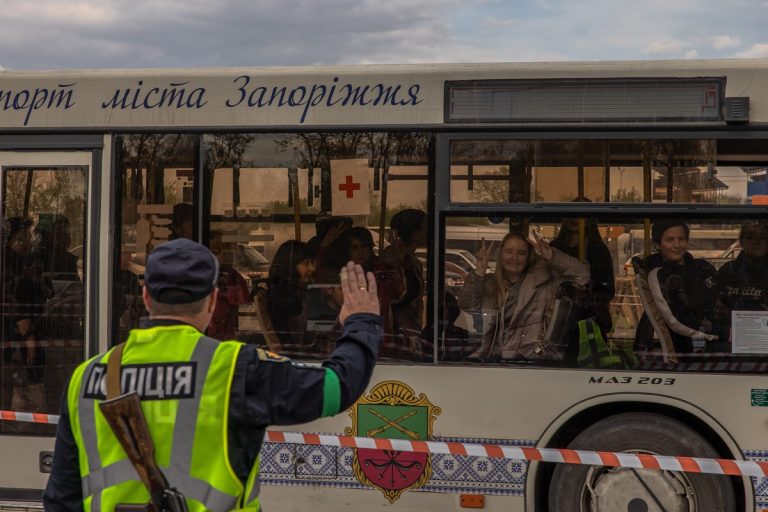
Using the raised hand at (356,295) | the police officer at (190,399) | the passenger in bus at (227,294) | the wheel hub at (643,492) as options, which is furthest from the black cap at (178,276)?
the wheel hub at (643,492)

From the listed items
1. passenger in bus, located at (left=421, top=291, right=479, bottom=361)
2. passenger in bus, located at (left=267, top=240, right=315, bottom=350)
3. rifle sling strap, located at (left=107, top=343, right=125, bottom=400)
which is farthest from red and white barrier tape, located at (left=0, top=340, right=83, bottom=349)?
rifle sling strap, located at (left=107, top=343, right=125, bottom=400)

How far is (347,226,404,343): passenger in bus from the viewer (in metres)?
5.52

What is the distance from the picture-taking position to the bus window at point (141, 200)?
574 cm

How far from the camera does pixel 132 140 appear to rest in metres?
5.81

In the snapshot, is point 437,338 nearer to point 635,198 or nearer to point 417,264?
point 417,264

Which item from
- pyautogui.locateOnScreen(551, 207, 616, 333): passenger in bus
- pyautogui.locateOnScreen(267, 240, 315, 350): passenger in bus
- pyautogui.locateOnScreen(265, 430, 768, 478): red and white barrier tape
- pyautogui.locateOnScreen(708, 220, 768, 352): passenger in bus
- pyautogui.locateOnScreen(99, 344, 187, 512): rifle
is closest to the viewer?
pyautogui.locateOnScreen(99, 344, 187, 512): rifle

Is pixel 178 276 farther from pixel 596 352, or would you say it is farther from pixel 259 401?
pixel 596 352

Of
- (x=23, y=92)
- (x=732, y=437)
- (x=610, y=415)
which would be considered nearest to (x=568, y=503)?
(x=610, y=415)

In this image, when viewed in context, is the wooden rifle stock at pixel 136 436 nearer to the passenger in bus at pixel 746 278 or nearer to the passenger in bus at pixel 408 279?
the passenger in bus at pixel 408 279

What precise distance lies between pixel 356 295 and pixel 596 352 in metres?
3.03

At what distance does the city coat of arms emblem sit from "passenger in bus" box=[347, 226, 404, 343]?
0.35 metres

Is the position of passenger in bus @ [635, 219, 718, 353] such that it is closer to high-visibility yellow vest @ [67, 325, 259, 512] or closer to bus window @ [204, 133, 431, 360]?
bus window @ [204, 133, 431, 360]

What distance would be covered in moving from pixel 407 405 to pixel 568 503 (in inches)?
41.5

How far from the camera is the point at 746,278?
17.2 ft
